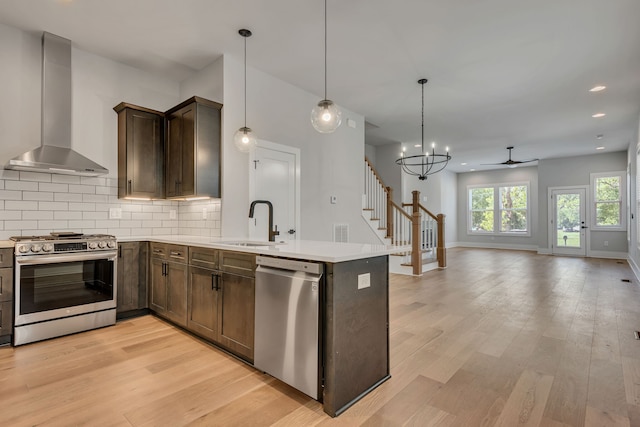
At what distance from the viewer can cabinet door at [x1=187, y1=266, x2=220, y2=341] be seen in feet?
9.36

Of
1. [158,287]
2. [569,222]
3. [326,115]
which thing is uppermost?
[326,115]

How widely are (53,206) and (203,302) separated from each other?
2.21m

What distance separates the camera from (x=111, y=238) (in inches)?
137

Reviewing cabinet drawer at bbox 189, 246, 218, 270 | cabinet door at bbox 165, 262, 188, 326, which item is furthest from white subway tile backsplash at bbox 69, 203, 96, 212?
cabinet drawer at bbox 189, 246, 218, 270

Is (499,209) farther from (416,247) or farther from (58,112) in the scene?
(58,112)

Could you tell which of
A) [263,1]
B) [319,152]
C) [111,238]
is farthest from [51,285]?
[319,152]

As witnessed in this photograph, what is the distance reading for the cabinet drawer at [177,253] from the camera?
10.7 feet

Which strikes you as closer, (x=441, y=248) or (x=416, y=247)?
(x=416, y=247)

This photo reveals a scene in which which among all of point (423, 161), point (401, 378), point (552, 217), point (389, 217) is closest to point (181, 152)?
point (401, 378)

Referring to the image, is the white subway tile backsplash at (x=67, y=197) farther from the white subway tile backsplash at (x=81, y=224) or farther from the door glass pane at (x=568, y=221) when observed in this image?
the door glass pane at (x=568, y=221)

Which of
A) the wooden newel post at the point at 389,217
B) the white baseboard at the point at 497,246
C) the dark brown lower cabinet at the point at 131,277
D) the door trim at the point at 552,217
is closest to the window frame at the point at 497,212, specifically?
the white baseboard at the point at 497,246

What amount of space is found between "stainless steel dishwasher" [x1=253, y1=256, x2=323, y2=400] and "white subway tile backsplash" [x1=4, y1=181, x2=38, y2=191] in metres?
2.95

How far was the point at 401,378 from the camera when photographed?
238 cm

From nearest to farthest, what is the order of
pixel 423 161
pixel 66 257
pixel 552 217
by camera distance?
pixel 66 257
pixel 423 161
pixel 552 217
